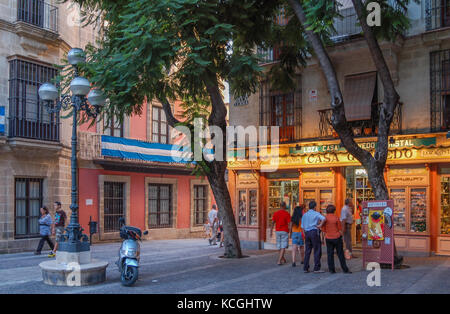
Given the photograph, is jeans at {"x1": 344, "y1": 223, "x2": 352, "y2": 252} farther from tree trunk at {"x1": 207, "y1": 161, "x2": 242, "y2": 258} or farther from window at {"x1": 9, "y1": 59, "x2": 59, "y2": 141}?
window at {"x1": 9, "y1": 59, "x2": 59, "y2": 141}

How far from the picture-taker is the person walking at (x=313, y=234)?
39.0ft

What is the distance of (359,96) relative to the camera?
16234mm

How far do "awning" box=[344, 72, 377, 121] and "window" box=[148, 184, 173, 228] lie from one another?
1239cm

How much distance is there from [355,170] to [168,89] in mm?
7185

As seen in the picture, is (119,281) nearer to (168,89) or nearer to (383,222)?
(168,89)

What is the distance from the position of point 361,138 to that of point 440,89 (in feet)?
8.89

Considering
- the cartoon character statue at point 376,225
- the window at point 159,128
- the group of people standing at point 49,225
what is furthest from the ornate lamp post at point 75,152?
the window at point 159,128

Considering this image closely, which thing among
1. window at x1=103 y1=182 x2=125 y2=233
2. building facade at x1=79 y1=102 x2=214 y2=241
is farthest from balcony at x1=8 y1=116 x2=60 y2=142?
window at x1=103 y1=182 x2=125 y2=233

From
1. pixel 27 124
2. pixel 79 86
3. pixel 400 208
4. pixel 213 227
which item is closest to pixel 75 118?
pixel 79 86

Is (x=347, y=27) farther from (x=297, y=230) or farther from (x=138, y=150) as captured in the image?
(x=138, y=150)

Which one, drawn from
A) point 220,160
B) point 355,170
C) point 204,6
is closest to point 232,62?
point 204,6

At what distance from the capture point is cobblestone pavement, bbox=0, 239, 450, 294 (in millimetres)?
9703

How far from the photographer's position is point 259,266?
13.3 meters

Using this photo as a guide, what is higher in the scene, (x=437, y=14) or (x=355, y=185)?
(x=437, y=14)
